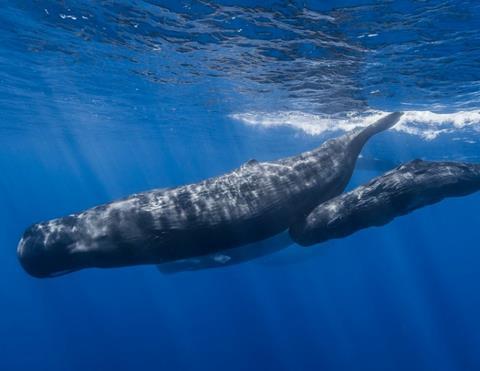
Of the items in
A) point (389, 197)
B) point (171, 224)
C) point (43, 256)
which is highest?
point (389, 197)

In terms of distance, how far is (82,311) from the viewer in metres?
47.3

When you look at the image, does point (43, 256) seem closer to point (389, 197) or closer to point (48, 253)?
point (48, 253)

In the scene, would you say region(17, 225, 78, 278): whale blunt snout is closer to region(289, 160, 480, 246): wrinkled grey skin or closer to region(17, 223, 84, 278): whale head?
region(17, 223, 84, 278): whale head

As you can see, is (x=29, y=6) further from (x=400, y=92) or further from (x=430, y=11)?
(x=400, y=92)

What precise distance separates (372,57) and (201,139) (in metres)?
32.8

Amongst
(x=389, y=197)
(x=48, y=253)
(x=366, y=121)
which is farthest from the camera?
(x=366, y=121)

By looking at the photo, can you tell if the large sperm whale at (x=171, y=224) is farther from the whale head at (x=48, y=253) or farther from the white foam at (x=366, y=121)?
the white foam at (x=366, y=121)

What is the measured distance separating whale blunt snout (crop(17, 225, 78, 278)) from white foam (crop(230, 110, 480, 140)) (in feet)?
67.6

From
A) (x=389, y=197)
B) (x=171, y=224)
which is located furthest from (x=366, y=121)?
(x=171, y=224)

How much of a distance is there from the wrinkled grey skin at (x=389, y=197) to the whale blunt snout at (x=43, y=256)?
406cm

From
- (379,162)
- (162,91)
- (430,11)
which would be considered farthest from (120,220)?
(379,162)

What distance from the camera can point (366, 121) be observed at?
25562 mm

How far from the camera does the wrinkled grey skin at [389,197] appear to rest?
6.99 metres

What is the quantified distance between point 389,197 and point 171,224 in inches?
149
